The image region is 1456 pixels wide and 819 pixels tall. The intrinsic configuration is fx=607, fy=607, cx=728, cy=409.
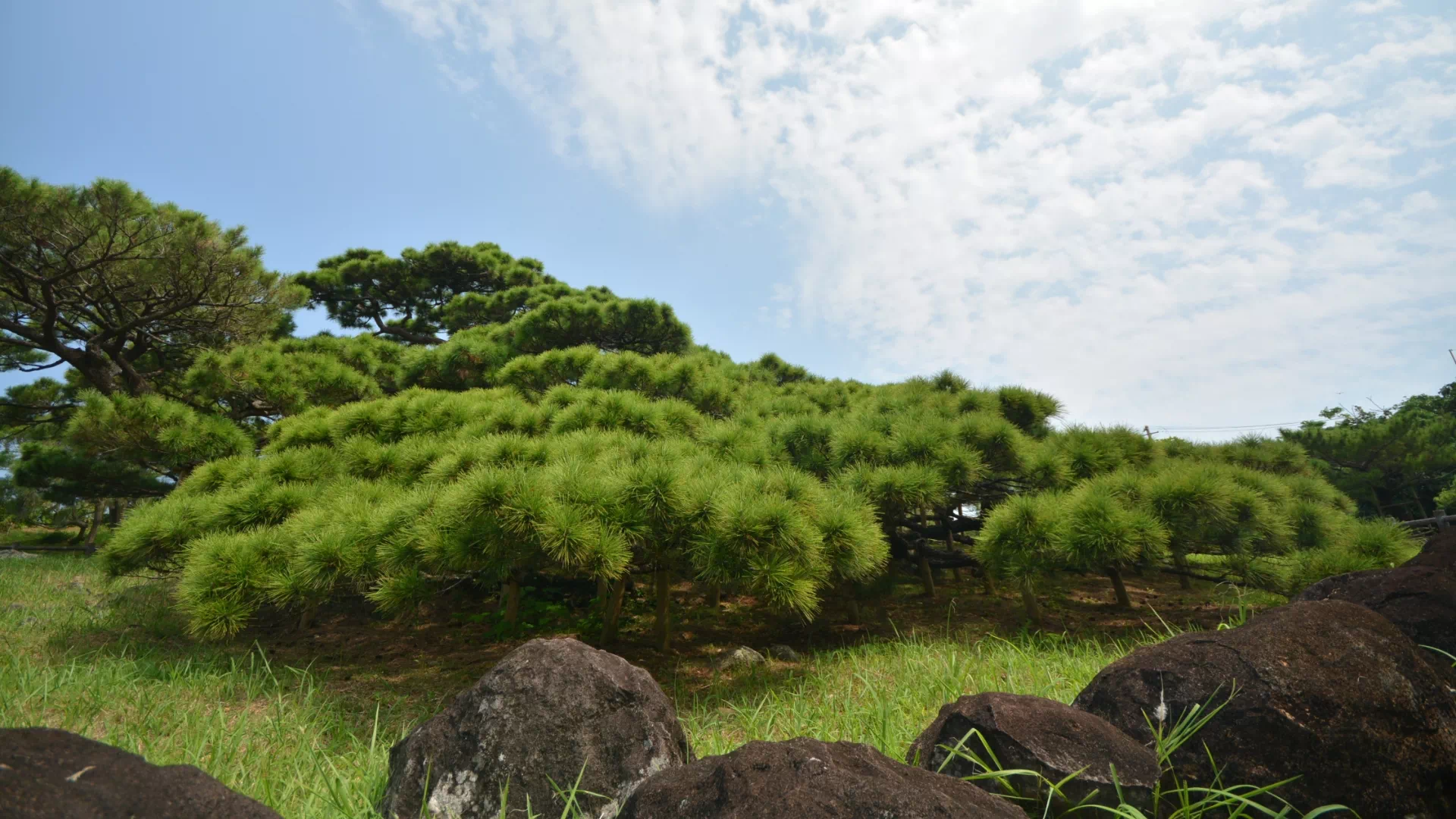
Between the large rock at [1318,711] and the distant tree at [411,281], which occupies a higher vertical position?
the distant tree at [411,281]

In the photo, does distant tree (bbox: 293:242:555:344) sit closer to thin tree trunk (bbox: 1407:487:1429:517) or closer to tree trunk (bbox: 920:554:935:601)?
tree trunk (bbox: 920:554:935:601)

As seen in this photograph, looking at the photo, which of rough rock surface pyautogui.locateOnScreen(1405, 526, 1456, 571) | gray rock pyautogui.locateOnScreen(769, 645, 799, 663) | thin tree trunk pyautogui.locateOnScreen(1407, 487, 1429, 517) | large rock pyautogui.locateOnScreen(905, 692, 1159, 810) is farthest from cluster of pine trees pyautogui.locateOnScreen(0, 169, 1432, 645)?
thin tree trunk pyautogui.locateOnScreen(1407, 487, 1429, 517)

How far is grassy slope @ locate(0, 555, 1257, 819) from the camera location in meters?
1.78

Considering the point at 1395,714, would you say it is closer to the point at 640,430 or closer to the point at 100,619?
the point at 640,430

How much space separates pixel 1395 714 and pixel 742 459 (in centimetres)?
282

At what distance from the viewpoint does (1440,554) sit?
6.82 ft

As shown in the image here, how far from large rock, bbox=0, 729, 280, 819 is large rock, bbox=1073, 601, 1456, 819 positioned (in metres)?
1.62

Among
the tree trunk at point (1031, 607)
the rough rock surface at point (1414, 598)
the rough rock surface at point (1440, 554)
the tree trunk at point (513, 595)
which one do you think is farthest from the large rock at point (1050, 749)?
the tree trunk at point (513, 595)

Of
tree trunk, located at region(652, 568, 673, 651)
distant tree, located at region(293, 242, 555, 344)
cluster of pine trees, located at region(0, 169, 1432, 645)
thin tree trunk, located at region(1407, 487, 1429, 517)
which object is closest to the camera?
cluster of pine trees, located at region(0, 169, 1432, 645)

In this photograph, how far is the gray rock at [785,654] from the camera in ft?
10.6

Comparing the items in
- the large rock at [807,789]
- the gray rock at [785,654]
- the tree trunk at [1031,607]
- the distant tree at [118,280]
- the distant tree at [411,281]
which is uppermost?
the distant tree at [411,281]

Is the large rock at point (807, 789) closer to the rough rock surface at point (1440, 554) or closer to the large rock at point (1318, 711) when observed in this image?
the large rock at point (1318, 711)

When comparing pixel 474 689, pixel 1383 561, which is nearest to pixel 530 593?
pixel 474 689

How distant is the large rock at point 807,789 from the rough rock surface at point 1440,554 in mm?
2084
